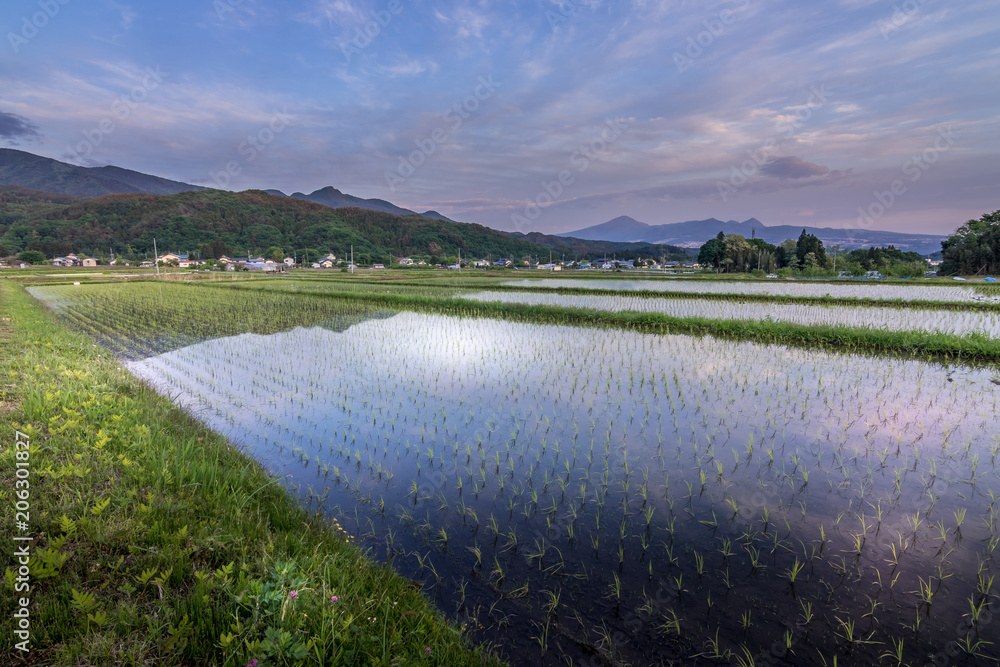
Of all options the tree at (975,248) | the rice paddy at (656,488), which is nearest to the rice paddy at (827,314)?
the rice paddy at (656,488)

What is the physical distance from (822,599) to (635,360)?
728cm

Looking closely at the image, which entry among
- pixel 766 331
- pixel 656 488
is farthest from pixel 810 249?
pixel 656 488

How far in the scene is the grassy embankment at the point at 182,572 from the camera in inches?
74.3

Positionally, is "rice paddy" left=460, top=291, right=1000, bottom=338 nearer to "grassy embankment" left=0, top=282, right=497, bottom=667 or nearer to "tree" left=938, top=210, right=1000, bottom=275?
"grassy embankment" left=0, top=282, right=497, bottom=667

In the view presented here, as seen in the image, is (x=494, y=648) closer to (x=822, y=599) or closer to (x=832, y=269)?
(x=822, y=599)

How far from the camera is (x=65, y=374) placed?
608cm

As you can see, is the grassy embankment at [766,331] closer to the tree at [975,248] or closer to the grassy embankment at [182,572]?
the grassy embankment at [182,572]

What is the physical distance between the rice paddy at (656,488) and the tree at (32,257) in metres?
102

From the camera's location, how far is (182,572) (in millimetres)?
2361

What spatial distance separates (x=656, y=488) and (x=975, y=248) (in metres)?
61.3

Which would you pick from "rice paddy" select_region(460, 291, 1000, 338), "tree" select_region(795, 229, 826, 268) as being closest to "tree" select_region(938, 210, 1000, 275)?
"tree" select_region(795, 229, 826, 268)

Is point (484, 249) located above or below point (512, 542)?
above

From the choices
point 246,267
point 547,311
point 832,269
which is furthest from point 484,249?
point 547,311

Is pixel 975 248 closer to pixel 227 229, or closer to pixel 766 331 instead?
pixel 766 331
